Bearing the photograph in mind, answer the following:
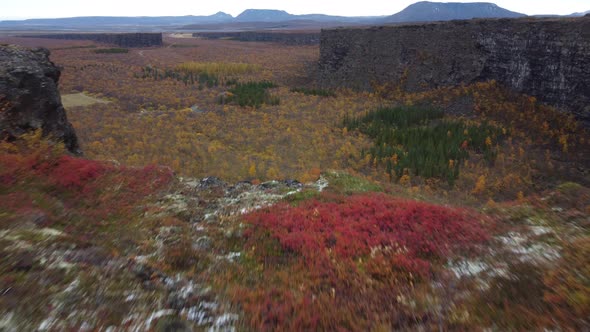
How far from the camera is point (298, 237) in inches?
330

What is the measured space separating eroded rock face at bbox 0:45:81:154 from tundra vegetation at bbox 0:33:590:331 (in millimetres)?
1296

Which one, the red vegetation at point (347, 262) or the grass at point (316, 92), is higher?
the red vegetation at point (347, 262)

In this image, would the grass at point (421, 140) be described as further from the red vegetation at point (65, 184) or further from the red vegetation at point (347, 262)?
the red vegetation at point (65, 184)

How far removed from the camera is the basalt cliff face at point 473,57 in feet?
75.6

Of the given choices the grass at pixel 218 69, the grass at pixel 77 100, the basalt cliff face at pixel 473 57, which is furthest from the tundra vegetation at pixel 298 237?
the grass at pixel 218 69

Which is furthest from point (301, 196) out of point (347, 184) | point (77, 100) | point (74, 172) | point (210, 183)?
point (77, 100)

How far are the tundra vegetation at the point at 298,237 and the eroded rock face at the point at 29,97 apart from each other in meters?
1.30

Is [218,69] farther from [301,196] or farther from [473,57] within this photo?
[301,196]

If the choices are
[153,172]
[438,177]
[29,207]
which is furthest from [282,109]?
[29,207]

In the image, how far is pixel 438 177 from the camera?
17641mm

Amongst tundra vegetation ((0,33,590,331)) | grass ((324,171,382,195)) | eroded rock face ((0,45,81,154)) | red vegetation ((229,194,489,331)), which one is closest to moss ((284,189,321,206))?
tundra vegetation ((0,33,590,331))

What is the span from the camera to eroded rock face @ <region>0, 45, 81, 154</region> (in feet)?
42.7

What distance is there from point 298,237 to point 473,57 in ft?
92.8

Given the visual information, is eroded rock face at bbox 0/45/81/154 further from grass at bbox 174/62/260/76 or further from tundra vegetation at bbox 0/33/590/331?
grass at bbox 174/62/260/76
